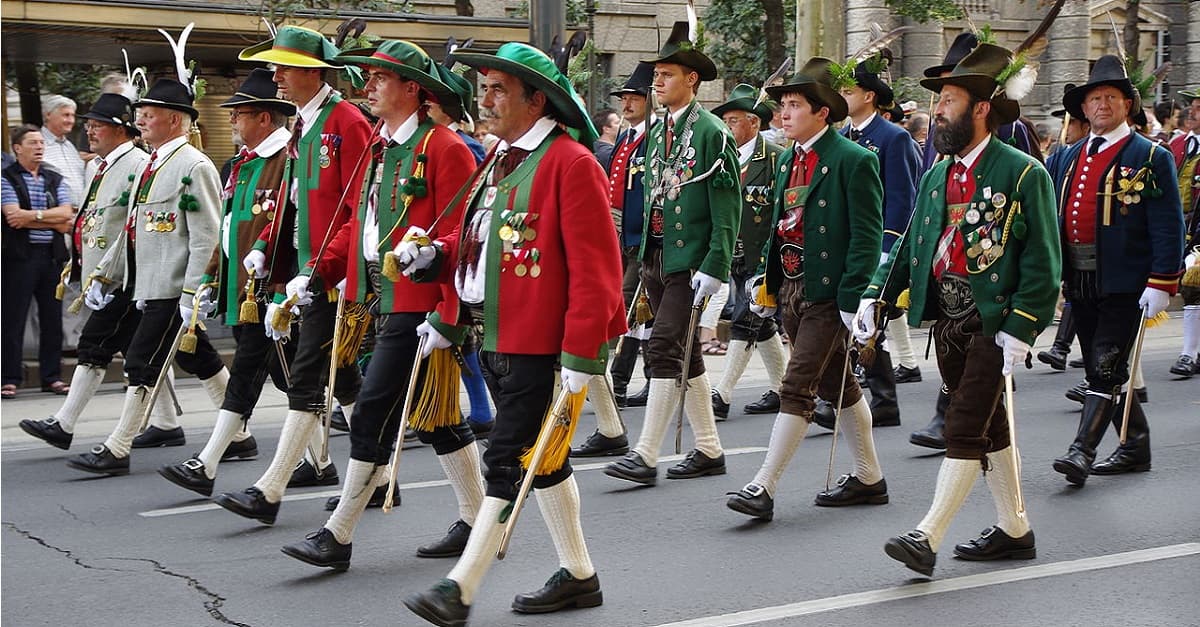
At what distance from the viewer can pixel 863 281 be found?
23.2ft

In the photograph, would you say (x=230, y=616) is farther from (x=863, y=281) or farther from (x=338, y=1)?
(x=338, y=1)

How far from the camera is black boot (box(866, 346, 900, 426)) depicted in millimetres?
9836

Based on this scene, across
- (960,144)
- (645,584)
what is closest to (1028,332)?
(960,144)

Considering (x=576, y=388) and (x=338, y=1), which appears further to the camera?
(x=338, y=1)

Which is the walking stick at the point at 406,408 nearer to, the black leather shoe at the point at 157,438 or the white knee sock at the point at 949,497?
the white knee sock at the point at 949,497

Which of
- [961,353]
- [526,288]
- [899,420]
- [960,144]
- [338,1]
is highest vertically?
[338,1]

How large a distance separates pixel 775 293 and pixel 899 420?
100.0 inches

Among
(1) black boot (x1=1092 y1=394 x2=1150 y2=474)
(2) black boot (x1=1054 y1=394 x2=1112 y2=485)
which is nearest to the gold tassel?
(2) black boot (x1=1054 y1=394 x2=1112 y2=485)

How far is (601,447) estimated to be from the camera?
888 cm

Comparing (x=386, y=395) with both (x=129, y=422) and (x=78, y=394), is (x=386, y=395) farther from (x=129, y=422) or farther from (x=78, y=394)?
(x=78, y=394)

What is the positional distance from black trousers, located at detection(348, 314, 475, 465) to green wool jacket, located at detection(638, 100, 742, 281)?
2.03 m

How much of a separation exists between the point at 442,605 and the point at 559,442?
666mm

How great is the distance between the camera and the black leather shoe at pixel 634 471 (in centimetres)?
792

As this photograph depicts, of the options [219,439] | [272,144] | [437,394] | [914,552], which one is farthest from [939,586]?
[272,144]
